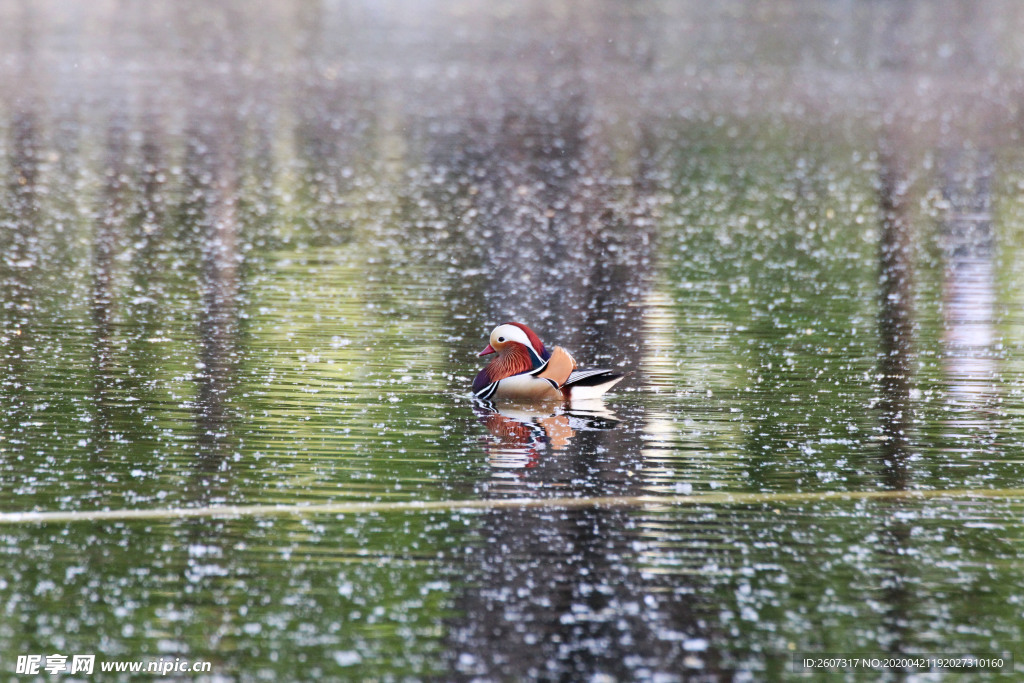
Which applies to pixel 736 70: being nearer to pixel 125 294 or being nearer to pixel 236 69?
pixel 236 69

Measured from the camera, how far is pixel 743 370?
1063 centimetres

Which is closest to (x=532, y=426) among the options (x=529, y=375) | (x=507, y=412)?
(x=507, y=412)

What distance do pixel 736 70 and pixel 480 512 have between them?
28799 millimetres

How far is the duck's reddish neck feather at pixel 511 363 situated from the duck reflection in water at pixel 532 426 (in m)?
0.20

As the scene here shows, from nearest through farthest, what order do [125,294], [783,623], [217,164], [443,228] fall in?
[783,623], [125,294], [443,228], [217,164]

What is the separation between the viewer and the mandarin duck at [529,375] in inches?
380

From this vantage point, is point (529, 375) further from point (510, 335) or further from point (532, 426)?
point (532, 426)

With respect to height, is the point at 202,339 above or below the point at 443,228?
below

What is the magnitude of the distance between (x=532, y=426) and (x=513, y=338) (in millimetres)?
718

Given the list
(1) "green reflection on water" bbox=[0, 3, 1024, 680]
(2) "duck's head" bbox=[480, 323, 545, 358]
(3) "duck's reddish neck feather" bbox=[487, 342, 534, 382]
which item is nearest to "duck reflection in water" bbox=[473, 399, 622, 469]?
(1) "green reflection on water" bbox=[0, 3, 1024, 680]

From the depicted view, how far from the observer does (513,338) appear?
383 inches

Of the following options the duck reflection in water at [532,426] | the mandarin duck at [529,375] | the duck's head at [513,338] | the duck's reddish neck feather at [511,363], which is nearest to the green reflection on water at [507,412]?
the duck reflection in water at [532,426]

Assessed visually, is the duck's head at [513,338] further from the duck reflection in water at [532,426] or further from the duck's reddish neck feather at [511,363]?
the duck reflection in water at [532,426]

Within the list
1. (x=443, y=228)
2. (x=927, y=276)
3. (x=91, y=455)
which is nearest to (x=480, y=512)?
(x=91, y=455)
